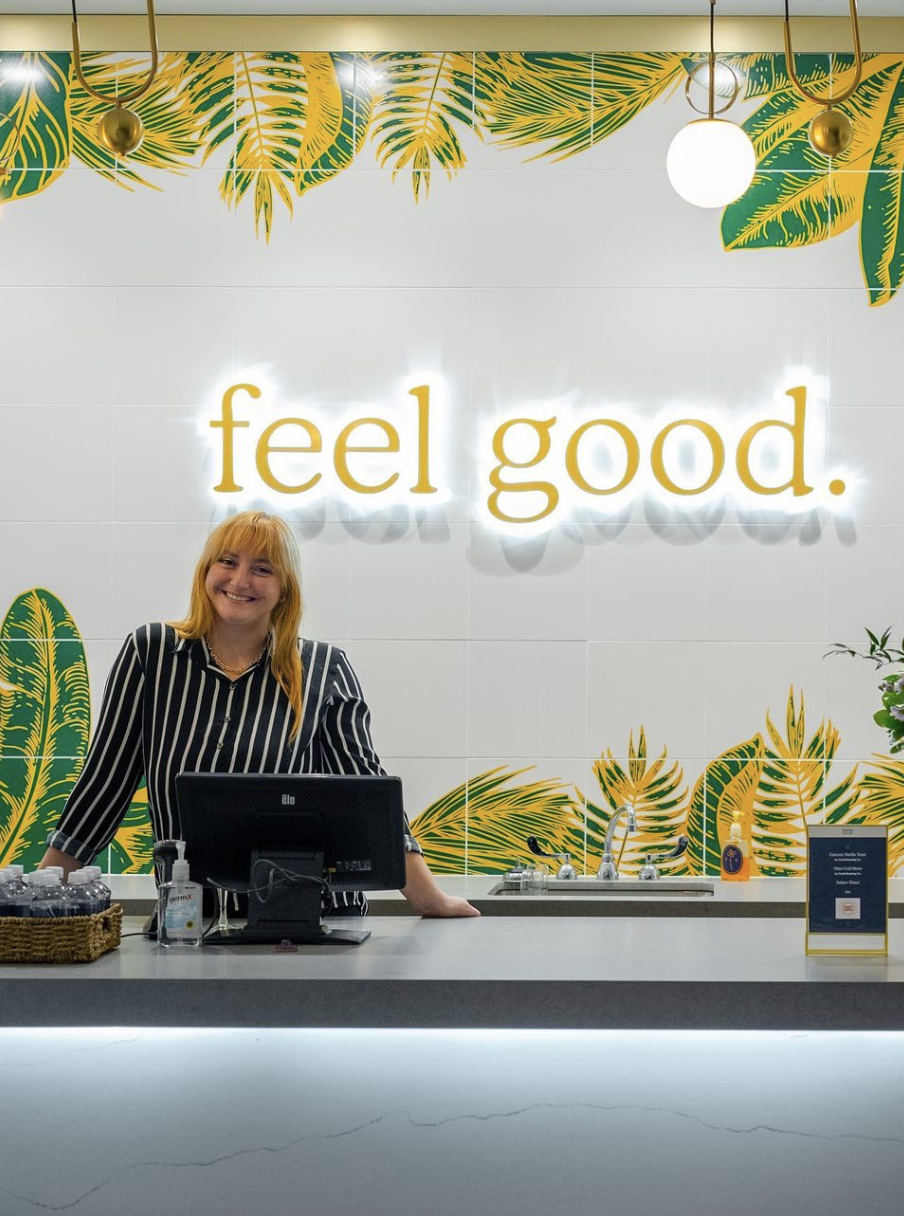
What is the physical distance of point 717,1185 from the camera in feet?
6.18

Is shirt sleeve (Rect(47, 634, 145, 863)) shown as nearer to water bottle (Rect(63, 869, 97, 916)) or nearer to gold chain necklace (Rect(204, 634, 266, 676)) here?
gold chain necklace (Rect(204, 634, 266, 676))

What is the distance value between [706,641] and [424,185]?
6.19 feet

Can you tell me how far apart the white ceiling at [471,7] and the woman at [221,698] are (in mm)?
2565

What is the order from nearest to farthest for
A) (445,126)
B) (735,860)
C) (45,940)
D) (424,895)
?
(45,940)
(424,895)
(735,860)
(445,126)

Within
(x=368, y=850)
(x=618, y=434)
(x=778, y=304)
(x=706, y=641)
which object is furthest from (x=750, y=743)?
(x=368, y=850)

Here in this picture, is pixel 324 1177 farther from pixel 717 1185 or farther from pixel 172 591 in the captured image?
pixel 172 591

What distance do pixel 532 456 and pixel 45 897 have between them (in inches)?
105

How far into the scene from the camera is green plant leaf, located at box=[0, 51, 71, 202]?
443 centimetres

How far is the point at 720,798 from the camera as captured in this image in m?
4.32

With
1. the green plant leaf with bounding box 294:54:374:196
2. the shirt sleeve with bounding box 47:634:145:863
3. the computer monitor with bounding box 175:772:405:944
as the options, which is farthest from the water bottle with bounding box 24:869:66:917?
the green plant leaf with bounding box 294:54:374:196

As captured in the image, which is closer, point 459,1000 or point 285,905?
point 459,1000

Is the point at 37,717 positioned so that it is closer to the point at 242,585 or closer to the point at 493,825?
the point at 493,825

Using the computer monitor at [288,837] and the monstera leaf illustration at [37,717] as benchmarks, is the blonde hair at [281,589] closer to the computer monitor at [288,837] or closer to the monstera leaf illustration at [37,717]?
the computer monitor at [288,837]

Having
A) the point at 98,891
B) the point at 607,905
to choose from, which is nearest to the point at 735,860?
the point at 607,905
